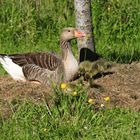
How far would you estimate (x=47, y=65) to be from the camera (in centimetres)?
897

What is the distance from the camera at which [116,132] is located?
6.75 meters

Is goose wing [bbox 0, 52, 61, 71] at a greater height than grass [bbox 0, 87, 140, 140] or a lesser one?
greater

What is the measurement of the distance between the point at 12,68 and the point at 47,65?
0.54 meters

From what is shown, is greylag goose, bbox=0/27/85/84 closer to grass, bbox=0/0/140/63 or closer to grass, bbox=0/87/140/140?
grass, bbox=0/87/140/140

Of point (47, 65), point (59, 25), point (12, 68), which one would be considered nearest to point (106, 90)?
point (47, 65)

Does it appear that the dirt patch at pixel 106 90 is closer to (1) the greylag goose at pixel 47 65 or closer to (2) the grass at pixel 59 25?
(1) the greylag goose at pixel 47 65

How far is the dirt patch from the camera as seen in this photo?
7.92m

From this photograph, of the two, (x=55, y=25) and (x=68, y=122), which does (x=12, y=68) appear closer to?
(x=68, y=122)

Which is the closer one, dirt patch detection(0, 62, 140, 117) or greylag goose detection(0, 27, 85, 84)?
dirt patch detection(0, 62, 140, 117)

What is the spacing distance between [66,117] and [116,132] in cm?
61

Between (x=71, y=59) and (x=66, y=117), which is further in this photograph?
(x=71, y=59)

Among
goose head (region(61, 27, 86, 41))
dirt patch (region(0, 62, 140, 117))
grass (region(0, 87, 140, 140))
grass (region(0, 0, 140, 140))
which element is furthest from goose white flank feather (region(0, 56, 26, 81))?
grass (region(0, 87, 140, 140))

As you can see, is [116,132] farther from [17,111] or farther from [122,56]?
[122,56]

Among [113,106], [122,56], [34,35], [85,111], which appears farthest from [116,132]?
[34,35]
